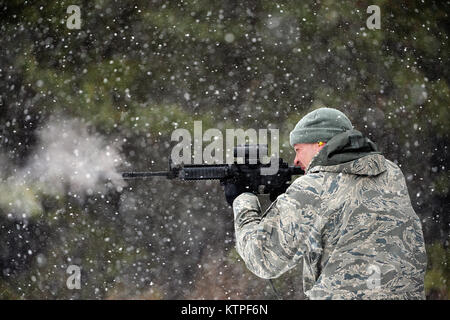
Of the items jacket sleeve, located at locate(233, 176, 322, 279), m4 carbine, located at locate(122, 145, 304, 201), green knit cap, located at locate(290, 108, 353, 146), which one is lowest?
jacket sleeve, located at locate(233, 176, 322, 279)

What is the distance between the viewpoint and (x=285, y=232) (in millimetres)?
2039

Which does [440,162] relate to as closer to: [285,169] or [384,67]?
[384,67]

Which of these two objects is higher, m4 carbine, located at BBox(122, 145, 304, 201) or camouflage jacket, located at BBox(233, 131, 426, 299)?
m4 carbine, located at BBox(122, 145, 304, 201)

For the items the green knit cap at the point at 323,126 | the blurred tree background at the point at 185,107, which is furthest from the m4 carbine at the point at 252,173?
the green knit cap at the point at 323,126

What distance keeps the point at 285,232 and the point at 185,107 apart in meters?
1.56

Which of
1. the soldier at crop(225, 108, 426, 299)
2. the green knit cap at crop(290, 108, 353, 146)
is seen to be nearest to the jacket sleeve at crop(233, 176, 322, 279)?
the soldier at crop(225, 108, 426, 299)

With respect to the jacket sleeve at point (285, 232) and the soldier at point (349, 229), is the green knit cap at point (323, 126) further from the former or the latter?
the jacket sleeve at point (285, 232)

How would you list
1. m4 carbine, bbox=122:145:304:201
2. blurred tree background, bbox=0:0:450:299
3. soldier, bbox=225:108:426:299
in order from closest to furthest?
soldier, bbox=225:108:426:299 → m4 carbine, bbox=122:145:304:201 → blurred tree background, bbox=0:0:450:299

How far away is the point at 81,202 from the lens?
3451 mm

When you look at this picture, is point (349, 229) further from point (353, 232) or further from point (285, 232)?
point (285, 232)

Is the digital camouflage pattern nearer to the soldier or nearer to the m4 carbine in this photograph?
the soldier

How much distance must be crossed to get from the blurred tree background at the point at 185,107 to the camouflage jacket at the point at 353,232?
52.7 inches

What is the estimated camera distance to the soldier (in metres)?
1.99
